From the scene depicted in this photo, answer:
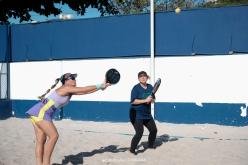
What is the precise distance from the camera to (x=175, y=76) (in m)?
13.0

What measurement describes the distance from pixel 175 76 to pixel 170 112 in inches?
42.3

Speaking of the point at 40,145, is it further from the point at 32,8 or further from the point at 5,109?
the point at 32,8

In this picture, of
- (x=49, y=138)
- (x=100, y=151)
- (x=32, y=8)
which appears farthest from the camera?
(x=32, y=8)

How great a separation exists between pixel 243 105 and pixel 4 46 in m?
8.26

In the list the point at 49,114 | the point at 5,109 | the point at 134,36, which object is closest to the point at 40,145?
the point at 49,114

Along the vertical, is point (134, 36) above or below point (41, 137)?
above

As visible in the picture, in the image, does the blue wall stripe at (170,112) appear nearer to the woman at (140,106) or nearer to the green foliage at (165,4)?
the woman at (140,106)

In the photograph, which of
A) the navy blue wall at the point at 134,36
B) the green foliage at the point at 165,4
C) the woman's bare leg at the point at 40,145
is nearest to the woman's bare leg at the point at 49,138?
the woman's bare leg at the point at 40,145

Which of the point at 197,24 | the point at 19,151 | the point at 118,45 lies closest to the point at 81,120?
the point at 118,45

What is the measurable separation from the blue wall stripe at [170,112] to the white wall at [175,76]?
167 millimetres

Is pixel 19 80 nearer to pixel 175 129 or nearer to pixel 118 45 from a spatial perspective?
pixel 118 45

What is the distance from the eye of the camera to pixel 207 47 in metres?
12.6

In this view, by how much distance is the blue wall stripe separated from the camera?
12.4 metres

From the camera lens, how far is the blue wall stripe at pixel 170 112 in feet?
40.7
